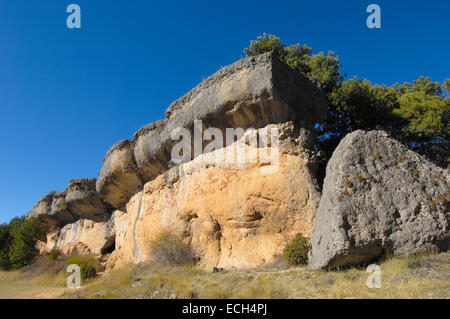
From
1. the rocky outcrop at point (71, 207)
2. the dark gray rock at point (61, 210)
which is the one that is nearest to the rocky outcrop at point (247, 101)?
the rocky outcrop at point (71, 207)

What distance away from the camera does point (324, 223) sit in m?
6.60

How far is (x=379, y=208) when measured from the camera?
6359 millimetres

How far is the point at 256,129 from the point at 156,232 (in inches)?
249

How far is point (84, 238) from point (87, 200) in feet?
8.84

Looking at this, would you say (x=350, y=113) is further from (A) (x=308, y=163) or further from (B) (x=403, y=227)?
(B) (x=403, y=227)

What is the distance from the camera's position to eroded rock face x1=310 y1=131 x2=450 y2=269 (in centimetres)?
597

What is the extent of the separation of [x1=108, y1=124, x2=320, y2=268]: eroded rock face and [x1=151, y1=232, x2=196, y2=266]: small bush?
0.28 meters

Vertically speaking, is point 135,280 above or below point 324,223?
below

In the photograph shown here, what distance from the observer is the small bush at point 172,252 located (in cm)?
1010

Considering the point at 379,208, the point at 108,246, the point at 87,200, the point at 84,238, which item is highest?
the point at 87,200

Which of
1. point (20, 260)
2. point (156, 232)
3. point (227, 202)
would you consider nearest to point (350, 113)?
point (227, 202)

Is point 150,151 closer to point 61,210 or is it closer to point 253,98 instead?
point 253,98

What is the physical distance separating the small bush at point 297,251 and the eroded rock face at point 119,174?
9.19 metres

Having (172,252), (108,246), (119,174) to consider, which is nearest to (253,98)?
(172,252)
